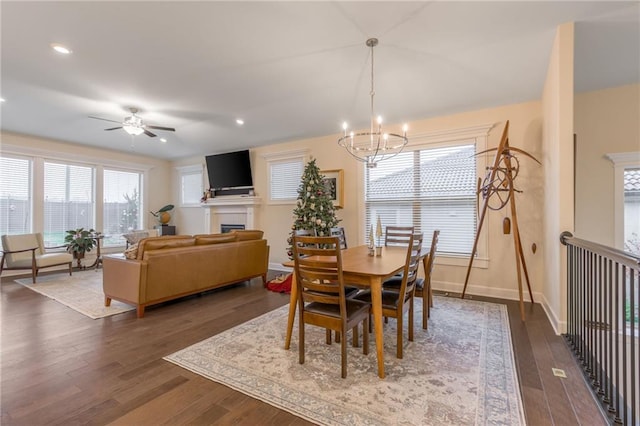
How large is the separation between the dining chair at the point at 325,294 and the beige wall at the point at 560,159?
199 centimetres

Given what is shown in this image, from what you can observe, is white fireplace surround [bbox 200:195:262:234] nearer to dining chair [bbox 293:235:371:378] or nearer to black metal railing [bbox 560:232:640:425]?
dining chair [bbox 293:235:371:378]

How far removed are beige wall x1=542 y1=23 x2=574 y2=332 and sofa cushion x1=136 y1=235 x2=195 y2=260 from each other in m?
4.28

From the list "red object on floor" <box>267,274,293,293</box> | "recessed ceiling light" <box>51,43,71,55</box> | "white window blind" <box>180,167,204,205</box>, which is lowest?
"red object on floor" <box>267,274,293,293</box>

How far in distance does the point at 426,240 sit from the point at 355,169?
1764 millimetres

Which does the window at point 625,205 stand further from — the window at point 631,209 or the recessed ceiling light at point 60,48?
the recessed ceiling light at point 60,48

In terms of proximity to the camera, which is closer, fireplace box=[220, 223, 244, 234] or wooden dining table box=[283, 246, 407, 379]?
wooden dining table box=[283, 246, 407, 379]

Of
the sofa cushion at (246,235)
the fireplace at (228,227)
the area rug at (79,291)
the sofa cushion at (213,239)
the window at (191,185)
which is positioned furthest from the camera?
the window at (191,185)

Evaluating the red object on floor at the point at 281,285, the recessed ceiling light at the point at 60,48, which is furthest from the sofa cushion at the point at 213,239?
the recessed ceiling light at the point at 60,48

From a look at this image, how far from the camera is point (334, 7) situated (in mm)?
2400

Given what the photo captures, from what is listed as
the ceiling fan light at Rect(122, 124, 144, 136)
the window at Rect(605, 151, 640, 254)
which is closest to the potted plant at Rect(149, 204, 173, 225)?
the ceiling fan light at Rect(122, 124, 144, 136)

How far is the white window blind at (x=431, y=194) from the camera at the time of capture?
14.8ft

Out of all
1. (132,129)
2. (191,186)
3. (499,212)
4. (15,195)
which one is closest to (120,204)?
(191,186)

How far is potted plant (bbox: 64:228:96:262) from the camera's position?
5.85 metres

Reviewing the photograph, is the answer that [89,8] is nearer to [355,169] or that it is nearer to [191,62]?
[191,62]
